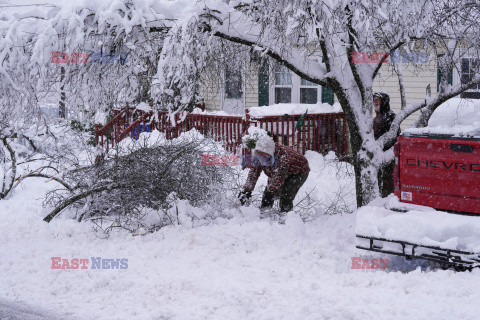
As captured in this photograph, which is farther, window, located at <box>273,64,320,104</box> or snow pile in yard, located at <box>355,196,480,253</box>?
window, located at <box>273,64,320,104</box>

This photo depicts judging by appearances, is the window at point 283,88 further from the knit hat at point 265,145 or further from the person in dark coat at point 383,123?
the knit hat at point 265,145

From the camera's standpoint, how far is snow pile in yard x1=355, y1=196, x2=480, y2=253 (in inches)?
180

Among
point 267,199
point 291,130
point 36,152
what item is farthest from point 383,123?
point 36,152

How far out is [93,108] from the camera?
7328 millimetres

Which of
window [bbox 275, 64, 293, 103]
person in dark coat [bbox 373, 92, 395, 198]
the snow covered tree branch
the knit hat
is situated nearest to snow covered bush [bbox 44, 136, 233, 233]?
the knit hat

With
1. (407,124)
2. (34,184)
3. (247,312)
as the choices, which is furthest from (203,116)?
(247,312)

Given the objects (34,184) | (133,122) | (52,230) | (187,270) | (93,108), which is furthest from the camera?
(133,122)

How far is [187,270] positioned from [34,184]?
6725mm

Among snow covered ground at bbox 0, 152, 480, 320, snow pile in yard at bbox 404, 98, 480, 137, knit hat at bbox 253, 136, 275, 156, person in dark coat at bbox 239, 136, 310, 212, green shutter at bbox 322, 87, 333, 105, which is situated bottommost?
snow covered ground at bbox 0, 152, 480, 320

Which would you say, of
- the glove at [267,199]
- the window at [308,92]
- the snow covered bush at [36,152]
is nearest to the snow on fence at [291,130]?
the snow covered bush at [36,152]

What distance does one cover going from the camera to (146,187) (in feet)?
22.0

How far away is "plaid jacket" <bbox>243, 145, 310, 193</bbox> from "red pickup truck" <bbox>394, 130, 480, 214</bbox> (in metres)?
1.92

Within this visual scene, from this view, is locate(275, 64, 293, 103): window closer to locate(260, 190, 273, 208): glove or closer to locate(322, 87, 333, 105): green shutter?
locate(322, 87, 333, 105): green shutter

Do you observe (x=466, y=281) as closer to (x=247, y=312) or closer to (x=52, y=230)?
(x=247, y=312)
